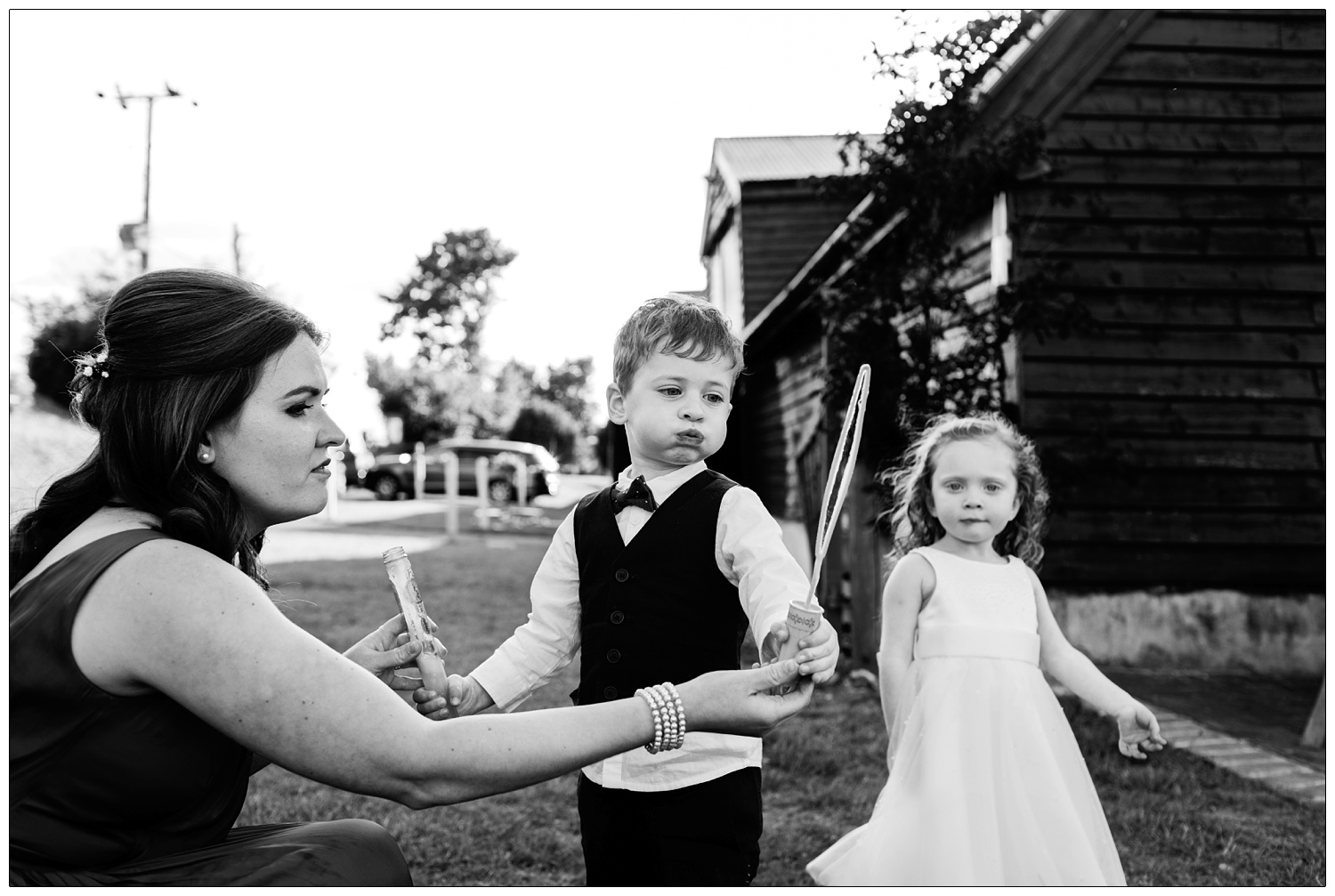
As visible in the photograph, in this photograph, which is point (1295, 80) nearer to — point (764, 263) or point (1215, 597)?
point (1215, 597)

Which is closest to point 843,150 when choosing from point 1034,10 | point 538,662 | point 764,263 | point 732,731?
point 1034,10

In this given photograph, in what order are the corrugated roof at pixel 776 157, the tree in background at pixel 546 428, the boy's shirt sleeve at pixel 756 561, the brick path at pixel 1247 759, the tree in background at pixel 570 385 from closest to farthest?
the boy's shirt sleeve at pixel 756 561 → the brick path at pixel 1247 759 → the corrugated roof at pixel 776 157 → the tree in background at pixel 546 428 → the tree in background at pixel 570 385

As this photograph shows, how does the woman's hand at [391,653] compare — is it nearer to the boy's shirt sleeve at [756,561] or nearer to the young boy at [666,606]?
the young boy at [666,606]

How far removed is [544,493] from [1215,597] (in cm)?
2084

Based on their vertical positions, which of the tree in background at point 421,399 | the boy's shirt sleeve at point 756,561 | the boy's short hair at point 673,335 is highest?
the tree in background at point 421,399

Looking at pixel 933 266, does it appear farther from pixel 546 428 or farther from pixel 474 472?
pixel 546 428

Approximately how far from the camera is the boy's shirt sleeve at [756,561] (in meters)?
2.07

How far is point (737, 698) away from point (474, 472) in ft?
81.7

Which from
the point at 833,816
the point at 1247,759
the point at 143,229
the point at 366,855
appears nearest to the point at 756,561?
the point at 366,855

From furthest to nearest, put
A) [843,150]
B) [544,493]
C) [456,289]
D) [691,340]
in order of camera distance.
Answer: [456,289] < [544,493] < [843,150] < [691,340]

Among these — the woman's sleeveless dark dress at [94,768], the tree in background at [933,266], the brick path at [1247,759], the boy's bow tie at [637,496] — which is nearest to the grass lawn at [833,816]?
the brick path at [1247,759]

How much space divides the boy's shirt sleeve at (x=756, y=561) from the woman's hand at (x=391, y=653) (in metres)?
0.60

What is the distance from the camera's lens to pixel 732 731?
1763 mm

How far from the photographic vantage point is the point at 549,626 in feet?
8.05
